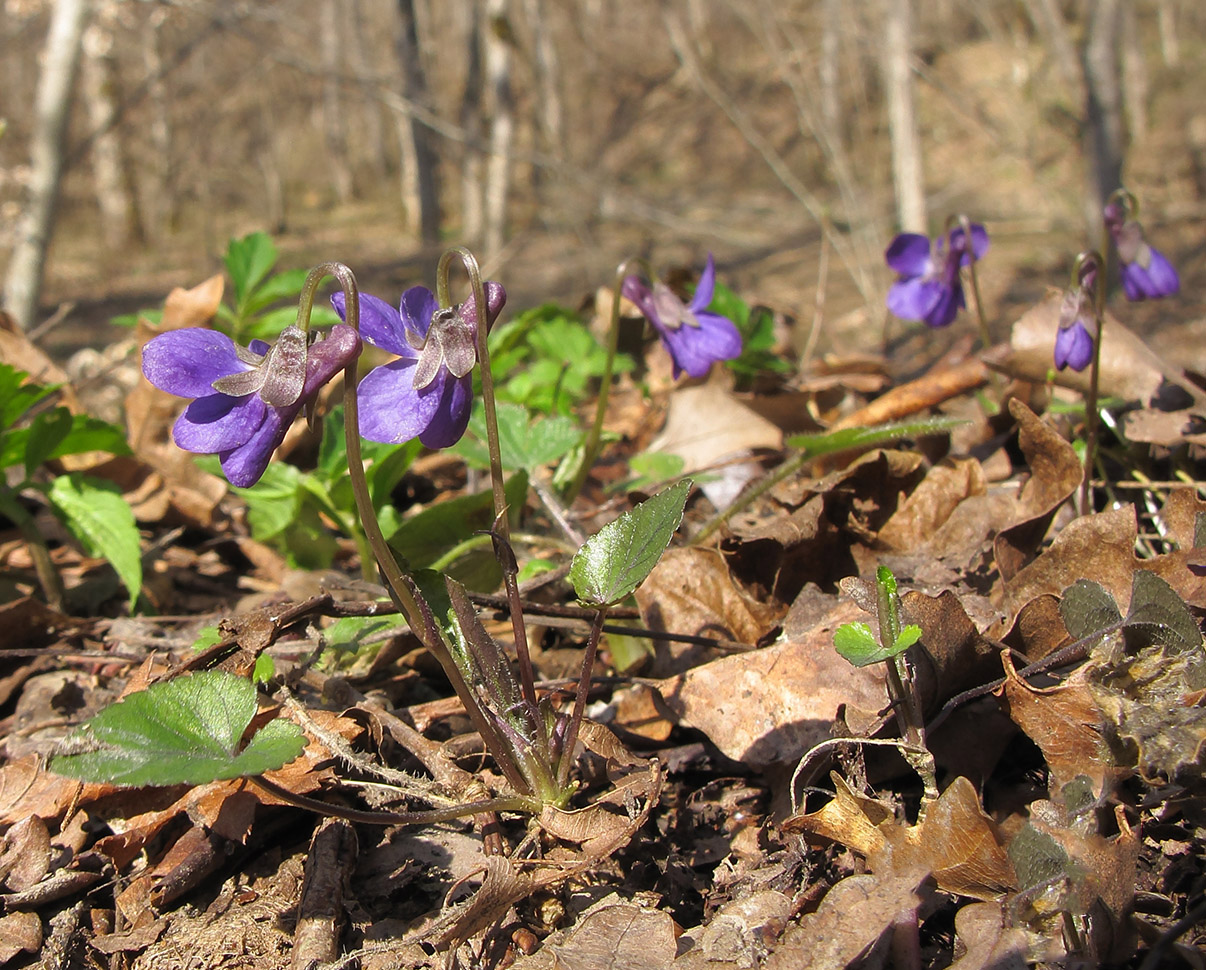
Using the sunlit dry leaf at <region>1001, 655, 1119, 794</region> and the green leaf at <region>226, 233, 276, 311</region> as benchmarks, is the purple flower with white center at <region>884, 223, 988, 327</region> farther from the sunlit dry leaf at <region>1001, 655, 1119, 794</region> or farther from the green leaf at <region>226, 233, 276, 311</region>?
the green leaf at <region>226, 233, 276, 311</region>

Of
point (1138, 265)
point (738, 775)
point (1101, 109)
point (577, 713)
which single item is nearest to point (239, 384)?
point (577, 713)

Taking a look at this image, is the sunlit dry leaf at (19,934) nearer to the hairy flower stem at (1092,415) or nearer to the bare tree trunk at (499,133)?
the hairy flower stem at (1092,415)

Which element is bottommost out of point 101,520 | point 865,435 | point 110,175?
point 110,175

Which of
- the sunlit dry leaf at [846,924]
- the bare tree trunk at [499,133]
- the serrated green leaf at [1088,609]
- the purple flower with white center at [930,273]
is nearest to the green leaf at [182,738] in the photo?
A: the sunlit dry leaf at [846,924]

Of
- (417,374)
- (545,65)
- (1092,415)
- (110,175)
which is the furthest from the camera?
(110,175)

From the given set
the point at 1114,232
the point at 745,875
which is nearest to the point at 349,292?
the point at 745,875

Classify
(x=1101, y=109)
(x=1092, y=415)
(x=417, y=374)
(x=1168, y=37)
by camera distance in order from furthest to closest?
(x=1168, y=37), (x=1101, y=109), (x=1092, y=415), (x=417, y=374)

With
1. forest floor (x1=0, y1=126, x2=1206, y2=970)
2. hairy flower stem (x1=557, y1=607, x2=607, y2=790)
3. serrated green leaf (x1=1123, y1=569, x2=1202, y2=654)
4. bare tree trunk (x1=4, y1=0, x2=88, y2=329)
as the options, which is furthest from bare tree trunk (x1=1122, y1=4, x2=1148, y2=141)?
hairy flower stem (x1=557, y1=607, x2=607, y2=790)

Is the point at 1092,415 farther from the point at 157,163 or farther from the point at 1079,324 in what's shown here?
the point at 157,163
